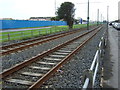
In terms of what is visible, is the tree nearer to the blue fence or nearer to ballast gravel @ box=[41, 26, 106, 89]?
the blue fence

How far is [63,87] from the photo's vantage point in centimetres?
627

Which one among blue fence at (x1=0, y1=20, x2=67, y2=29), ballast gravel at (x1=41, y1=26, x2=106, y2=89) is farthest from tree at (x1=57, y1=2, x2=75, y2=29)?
ballast gravel at (x1=41, y1=26, x2=106, y2=89)

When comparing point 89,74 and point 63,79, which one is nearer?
point 89,74

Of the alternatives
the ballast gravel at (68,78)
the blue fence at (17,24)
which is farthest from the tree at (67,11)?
the ballast gravel at (68,78)

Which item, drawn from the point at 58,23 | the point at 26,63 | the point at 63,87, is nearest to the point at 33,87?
the point at 63,87

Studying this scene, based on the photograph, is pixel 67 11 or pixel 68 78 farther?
pixel 67 11

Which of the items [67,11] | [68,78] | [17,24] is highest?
[67,11]

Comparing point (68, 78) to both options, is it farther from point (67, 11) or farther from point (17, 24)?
point (67, 11)

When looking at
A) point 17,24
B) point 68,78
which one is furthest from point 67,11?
point 68,78

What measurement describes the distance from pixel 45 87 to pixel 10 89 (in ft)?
3.57

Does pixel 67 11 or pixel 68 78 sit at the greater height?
pixel 67 11

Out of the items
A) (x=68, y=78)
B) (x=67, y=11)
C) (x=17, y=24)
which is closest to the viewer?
Answer: (x=68, y=78)

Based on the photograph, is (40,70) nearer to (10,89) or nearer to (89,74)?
(10,89)

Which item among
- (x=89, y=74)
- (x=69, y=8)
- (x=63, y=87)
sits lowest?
(x=63, y=87)
